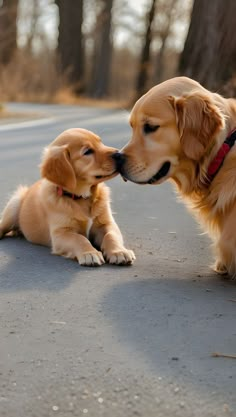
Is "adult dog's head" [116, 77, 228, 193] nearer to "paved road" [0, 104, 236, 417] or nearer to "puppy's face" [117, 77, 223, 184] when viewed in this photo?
"puppy's face" [117, 77, 223, 184]

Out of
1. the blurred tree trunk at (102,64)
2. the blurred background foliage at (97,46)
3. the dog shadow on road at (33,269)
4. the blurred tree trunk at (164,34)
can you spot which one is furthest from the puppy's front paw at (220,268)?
the blurred tree trunk at (102,64)

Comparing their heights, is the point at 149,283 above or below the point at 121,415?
below

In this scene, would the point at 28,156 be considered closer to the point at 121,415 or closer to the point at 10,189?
the point at 10,189

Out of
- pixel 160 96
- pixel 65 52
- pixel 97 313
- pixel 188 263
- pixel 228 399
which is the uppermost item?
pixel 160 96

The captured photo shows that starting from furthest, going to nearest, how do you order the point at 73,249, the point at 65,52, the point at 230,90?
1. the point at 65,52
2. the point at 230,90
3. the point at 73,249

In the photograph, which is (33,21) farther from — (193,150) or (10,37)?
(193,150)

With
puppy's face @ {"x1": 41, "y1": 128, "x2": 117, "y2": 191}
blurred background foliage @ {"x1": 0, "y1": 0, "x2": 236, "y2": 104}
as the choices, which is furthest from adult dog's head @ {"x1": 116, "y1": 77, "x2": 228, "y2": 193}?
blurred background foliage @ {"x1": 0, "y1": 0, "x2": 236, "y2": 104}

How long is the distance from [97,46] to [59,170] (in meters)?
34.4

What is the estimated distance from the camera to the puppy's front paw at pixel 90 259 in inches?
134

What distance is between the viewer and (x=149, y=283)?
308 cm

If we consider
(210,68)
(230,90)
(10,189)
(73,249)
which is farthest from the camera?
(210,68)

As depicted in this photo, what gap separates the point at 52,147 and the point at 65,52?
25.1 metres

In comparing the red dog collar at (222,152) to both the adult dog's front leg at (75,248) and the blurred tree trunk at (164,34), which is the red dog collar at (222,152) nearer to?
the adult dog's front leg at (75,248)

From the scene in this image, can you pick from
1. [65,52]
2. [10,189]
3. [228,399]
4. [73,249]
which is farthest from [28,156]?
[65,52]
